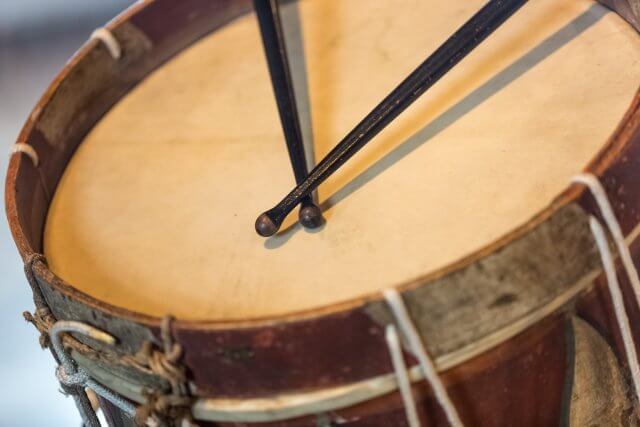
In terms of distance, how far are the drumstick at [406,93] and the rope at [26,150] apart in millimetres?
313

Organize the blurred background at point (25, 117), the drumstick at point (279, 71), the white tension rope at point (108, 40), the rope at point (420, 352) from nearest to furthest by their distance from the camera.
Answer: the rope at point (420, 352), the drumstick at point (279, 71), the white tension rope at point (108, 40), the blurred background at point (25, 117)

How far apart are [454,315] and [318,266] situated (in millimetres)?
163

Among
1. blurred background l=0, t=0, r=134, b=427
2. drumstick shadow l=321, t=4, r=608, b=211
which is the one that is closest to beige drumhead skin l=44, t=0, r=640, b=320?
drumstick shadow l=321, t=4, r=608, b=211

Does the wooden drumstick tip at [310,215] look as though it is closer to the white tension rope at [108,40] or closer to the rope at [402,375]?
the rope at [402,375]

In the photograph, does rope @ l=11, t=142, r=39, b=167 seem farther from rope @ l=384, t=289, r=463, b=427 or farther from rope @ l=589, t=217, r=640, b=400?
rope @ l=589, t=217, r=640, b=400

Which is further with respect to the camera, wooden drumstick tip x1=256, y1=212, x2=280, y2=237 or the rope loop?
the rope loop

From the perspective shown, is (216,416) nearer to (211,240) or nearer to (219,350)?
(219,350)

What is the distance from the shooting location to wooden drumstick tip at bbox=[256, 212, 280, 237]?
921 millimetres

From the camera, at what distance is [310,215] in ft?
3.01

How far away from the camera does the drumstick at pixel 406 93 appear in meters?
0.94

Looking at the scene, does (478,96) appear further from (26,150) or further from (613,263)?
(26,150)

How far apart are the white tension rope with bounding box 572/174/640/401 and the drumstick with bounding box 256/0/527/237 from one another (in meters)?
0.22

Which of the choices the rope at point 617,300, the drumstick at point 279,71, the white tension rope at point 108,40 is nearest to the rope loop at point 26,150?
the white tension rope at point 108,40

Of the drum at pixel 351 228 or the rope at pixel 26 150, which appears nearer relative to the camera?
Result: the drum at pixel 351 228
